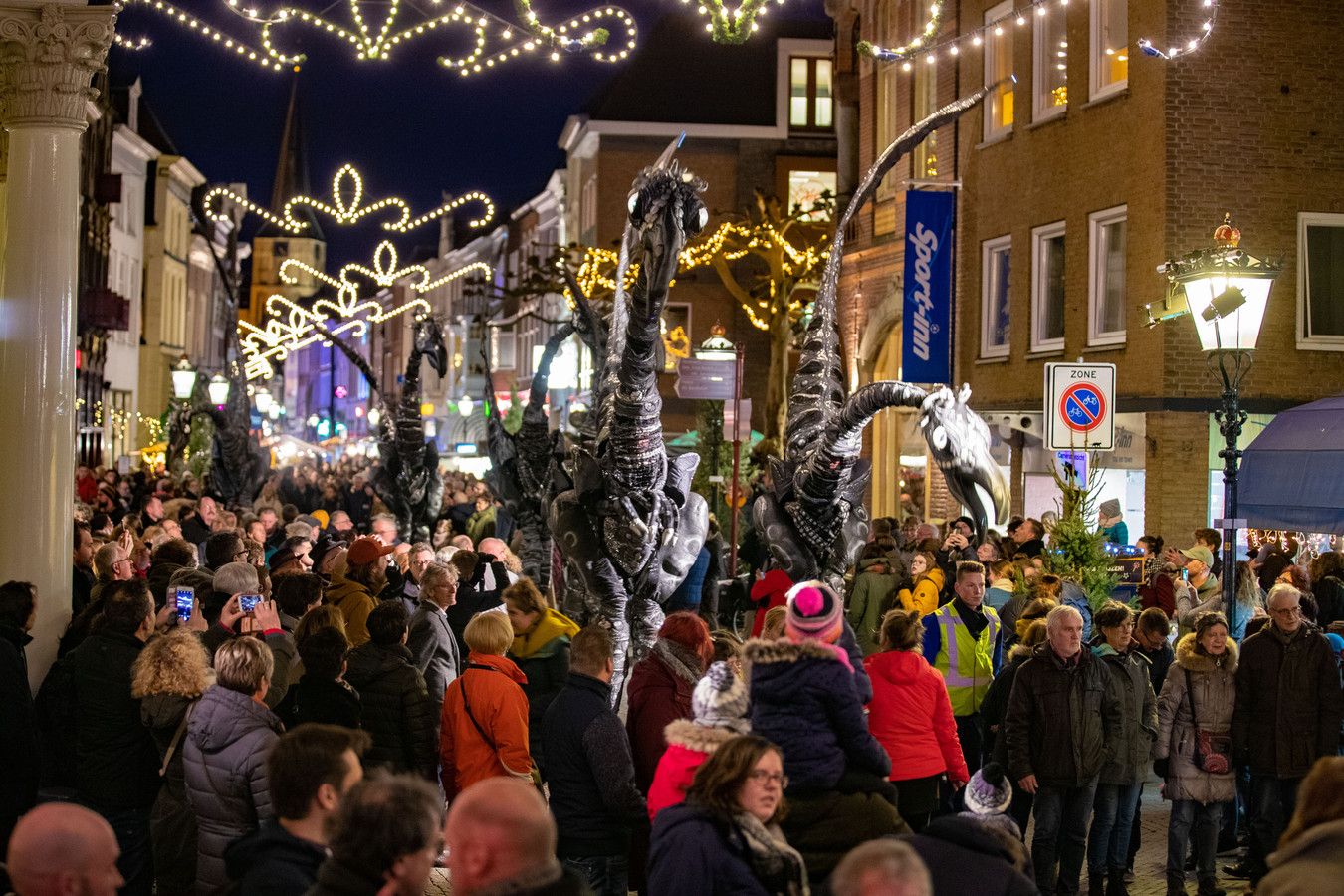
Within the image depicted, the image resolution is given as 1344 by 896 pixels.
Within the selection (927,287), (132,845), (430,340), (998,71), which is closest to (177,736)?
(132,845)

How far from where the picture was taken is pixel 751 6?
31.5 feet

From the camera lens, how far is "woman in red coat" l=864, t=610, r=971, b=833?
7.59 meters

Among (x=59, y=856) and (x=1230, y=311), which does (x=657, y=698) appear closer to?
(x=59, y=856)

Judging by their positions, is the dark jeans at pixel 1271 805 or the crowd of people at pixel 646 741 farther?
the dark jeans at pixel 1271 805

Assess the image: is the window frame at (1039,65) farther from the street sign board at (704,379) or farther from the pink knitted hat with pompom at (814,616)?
the pink knitted hat with pompom at (814,616)

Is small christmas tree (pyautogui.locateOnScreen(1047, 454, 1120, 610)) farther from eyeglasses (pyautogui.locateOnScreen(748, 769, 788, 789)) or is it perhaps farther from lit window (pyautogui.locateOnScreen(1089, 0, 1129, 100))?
lit window (pyautogui.locateOnScreen(1089, 0, 1129, 100))

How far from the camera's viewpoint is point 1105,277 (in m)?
21.2

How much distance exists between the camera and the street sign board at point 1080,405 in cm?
1247

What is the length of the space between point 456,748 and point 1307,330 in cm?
1551

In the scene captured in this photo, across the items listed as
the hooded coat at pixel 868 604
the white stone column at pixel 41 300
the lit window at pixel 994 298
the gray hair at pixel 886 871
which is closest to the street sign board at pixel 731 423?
the hooded coat at pixel 868 604

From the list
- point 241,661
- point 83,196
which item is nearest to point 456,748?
point 241,661

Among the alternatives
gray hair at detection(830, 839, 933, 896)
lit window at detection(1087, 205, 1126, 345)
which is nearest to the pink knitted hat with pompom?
gray hair at detection(830, 839, 933, 896)

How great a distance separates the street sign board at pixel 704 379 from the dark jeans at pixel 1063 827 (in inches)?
394

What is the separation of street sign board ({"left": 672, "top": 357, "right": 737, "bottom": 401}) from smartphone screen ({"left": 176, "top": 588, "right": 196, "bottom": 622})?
9.33m
